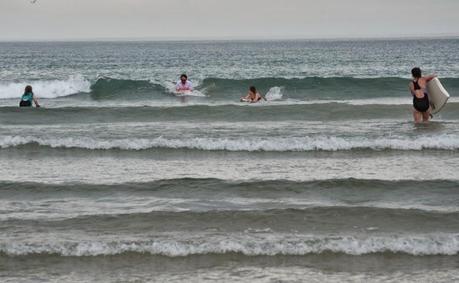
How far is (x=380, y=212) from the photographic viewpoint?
8.51 m

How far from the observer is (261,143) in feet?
43.6

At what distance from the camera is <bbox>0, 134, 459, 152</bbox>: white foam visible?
13.0 m

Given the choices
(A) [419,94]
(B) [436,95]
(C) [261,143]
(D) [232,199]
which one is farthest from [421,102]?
(D) [232,199]

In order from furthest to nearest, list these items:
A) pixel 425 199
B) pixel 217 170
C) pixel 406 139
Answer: pixel 406 139 → pixel 217 170 → pixel 425 199

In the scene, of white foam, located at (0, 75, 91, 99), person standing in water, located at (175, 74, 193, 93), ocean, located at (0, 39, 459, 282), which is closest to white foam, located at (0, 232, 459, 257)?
ocean, located at (0, 39, 459, 282)

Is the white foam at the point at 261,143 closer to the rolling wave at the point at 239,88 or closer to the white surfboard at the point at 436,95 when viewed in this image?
the white surfboard at the point at 436,95

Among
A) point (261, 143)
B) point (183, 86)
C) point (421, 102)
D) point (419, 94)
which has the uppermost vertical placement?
point (419, 94)

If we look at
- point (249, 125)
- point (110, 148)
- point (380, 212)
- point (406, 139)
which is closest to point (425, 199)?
point (380, 212)

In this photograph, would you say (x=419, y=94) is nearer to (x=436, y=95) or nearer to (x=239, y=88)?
(x=436, y=95)

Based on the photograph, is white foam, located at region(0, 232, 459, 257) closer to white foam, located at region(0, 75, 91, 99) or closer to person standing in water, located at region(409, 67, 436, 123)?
person standing in water, located at region(409, 67, 436, 123)

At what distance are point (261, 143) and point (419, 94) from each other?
12.8 ft

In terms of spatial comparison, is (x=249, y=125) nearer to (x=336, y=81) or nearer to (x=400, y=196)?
(x=400, y=196)

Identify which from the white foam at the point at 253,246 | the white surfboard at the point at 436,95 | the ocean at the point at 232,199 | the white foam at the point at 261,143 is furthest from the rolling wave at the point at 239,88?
the white foam at the point at 253,246

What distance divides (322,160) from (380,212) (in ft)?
11.8
